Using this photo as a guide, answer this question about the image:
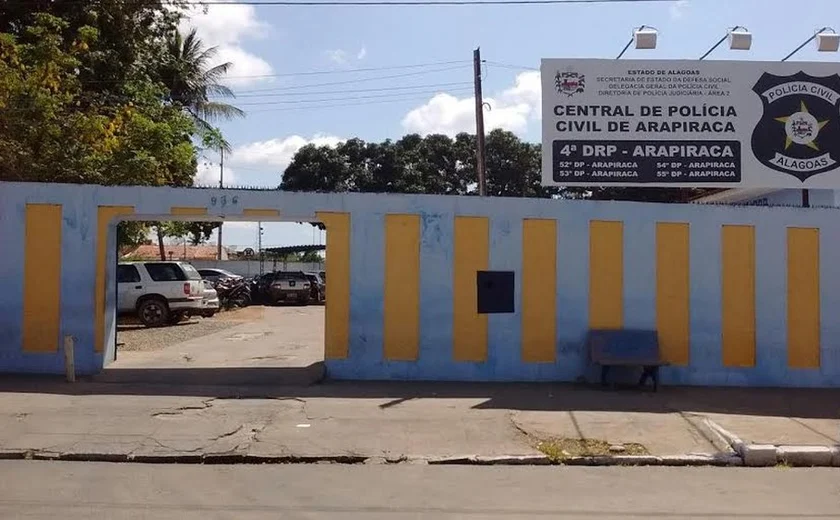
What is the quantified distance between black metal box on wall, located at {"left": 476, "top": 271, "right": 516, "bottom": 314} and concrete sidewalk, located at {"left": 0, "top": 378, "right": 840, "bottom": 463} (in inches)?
45.8

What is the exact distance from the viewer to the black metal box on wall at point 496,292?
12.3 meters

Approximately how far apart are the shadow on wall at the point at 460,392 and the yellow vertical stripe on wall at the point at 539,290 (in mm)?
558

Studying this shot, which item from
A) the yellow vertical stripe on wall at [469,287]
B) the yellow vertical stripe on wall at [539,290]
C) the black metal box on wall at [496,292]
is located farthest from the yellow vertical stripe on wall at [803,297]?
the yellow vertical stripe on wall at [469,287]

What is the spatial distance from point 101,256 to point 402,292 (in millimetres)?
4517

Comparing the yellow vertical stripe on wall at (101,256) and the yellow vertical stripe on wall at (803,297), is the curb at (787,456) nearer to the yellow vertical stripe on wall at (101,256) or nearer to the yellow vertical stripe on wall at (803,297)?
the yellow vertical stripe on wall at (803,297)

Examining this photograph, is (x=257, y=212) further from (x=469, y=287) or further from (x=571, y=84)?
(x=571, y=84)

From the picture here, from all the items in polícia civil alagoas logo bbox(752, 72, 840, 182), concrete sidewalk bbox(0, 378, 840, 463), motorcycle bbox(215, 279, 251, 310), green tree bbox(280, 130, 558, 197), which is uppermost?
green tree bbox(280, 130, 558, 197)

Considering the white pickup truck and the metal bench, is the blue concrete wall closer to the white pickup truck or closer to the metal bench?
the metal bench

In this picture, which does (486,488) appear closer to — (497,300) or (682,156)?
(497,300)

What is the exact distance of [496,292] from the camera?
12.3 m

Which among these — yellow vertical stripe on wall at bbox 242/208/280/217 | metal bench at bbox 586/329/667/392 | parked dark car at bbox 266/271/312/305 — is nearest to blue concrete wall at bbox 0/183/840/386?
yellow vertical stripe on wall at bbox 242/208/280/217

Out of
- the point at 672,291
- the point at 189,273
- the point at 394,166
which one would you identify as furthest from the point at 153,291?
the point at 394,166

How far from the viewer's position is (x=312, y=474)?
7.37 m

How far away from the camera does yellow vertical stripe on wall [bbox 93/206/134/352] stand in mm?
12188
